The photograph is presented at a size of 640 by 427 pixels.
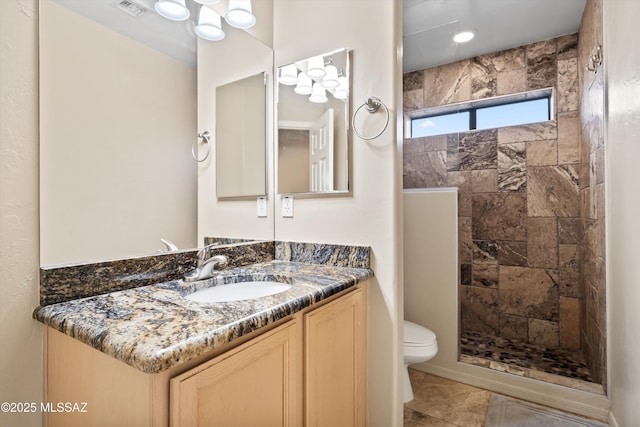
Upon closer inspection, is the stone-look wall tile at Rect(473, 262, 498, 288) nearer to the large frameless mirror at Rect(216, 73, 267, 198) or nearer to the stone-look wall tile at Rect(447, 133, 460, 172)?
the stone-look wall tile at Rect(447, 133, 460, 172)

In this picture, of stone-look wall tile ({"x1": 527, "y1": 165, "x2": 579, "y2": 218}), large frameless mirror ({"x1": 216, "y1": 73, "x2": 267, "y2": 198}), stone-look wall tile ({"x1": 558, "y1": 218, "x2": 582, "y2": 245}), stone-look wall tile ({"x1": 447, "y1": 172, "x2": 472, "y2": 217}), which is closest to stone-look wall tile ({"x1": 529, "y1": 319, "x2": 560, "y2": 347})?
stone-look wall tile ({"x1": 558, "y1": 218, "x2": 582, "y2": 245})

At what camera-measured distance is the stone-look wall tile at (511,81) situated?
2.73 m

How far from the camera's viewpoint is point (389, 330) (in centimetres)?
141

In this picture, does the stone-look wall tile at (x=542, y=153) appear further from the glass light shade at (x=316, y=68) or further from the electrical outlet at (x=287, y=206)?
the electrical outlet at (x=287, y=206)

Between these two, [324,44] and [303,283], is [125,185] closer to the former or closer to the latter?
[303,283]

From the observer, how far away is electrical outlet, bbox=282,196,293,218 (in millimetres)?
1655

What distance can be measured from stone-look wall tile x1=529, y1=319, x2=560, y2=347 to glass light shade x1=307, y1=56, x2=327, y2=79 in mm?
2727

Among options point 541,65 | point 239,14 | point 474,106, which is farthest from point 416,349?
point 541,65

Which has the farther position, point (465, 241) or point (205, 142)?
point (465, 241)

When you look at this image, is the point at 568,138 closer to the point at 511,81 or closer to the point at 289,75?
the point at 511,81

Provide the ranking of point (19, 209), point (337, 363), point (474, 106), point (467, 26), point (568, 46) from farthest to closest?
1. point (474, 106)
2. point (568, 46)
3. point (467, 26)
4. point (337, 363)
5. point (19, 209)

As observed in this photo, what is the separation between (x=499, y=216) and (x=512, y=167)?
0.45 meters

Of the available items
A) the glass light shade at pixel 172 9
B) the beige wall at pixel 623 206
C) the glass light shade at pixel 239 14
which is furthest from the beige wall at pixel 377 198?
the beige wall at pixel 623 206

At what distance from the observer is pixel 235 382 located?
75cm
